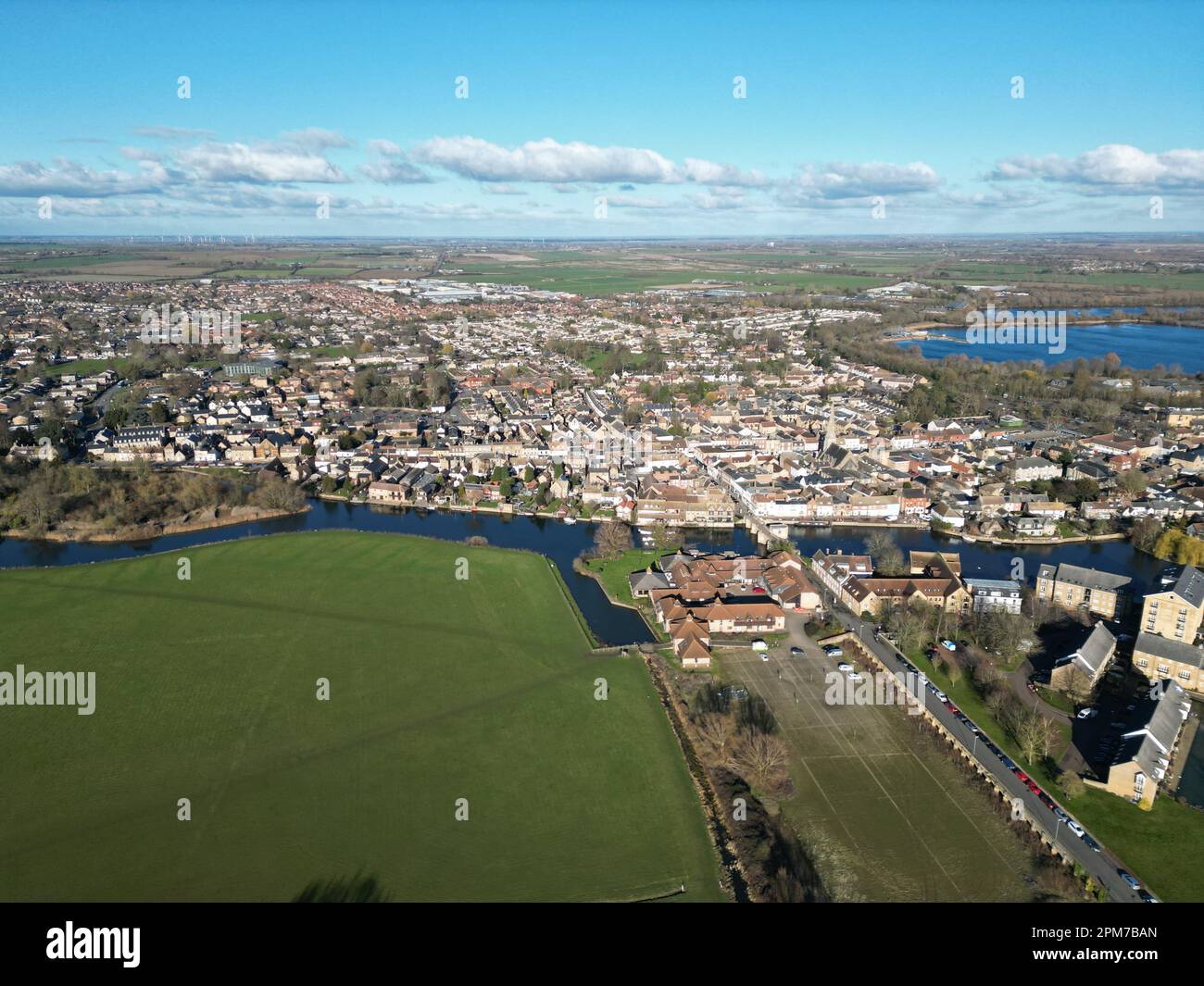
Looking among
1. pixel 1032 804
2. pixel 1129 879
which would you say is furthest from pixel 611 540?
pixel 1129 879

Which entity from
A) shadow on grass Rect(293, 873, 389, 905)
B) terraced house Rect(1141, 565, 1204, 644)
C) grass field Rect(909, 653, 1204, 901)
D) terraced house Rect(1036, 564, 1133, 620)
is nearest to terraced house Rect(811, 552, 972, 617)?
terraced house Rect(1036, 564, 1133, 620)

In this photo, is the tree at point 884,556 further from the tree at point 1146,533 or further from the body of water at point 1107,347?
the body of water at point 1107,347

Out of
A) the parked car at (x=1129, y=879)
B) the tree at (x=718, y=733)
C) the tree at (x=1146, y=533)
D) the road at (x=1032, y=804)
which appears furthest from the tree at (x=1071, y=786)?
the tree at (x=1146, y=533)

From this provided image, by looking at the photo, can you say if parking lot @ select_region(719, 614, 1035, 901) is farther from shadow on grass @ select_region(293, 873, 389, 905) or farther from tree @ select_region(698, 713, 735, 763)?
shadow on grass @ select_region(293, 873, 389, 905)
